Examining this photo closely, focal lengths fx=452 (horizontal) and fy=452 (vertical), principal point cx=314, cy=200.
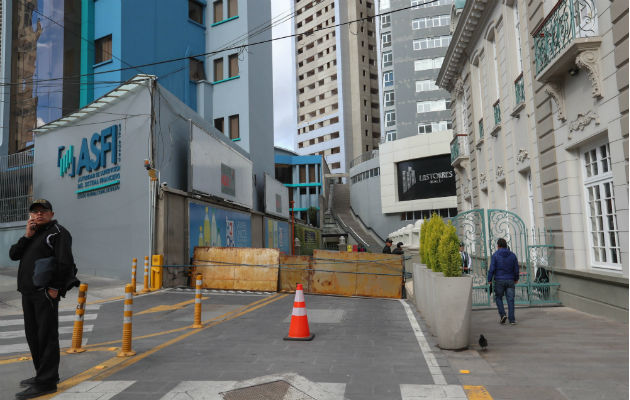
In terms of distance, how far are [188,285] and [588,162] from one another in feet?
39.8

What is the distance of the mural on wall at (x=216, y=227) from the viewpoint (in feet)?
54.9

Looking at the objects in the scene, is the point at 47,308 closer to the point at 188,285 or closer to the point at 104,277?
the point at 188,285

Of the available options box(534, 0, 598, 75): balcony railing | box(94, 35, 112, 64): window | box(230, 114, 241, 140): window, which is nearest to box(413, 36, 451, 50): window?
box(230, 114, 241, 140): window

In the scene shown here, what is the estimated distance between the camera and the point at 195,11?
28.9 metres

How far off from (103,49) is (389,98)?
46.6 m

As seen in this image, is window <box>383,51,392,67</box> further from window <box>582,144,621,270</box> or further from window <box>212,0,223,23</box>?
window <box>582,144,621,270</box>

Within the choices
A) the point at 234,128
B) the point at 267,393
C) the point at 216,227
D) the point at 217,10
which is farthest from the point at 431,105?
the point at 267,393

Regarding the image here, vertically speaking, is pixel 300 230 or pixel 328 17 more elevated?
pixel 328 17

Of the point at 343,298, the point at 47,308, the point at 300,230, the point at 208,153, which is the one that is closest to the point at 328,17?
the point at 300,230

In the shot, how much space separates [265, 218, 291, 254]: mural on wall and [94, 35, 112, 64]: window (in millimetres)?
12772

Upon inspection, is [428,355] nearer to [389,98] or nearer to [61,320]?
[61,320]

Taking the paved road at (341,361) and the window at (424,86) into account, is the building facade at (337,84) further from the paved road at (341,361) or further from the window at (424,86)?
the paved road at (341,361)

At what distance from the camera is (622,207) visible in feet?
25.5

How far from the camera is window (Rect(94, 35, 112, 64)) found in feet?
74.2
